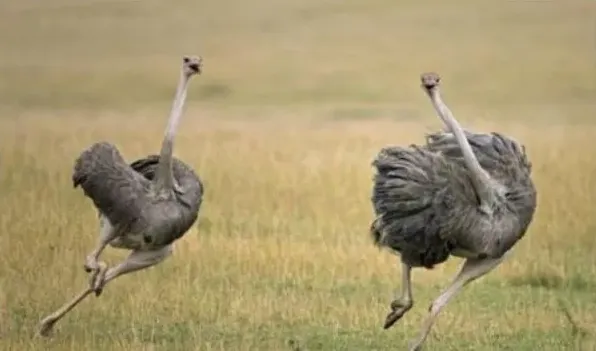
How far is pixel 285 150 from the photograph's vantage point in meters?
13.8

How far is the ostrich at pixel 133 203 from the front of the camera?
821cm

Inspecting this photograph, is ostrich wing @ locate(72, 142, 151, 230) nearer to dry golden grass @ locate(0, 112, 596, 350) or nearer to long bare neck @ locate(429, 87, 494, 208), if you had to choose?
dry golden grass @ locate(0, 112, 596, 350)

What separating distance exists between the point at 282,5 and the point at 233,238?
393cm

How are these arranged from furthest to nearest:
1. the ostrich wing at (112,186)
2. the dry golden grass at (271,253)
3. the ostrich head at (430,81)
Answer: the dry golden grass at (271,253) < the ostrich wing at (112,186) < the ostrich head at (430,81)

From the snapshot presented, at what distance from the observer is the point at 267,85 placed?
1573 centimetres

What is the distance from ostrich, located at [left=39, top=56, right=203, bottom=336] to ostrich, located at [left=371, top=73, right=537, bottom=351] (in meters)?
0.88

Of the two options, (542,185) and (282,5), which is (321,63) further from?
(542,185)

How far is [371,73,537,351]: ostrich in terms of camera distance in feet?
26.2

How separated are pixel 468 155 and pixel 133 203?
1.45 m

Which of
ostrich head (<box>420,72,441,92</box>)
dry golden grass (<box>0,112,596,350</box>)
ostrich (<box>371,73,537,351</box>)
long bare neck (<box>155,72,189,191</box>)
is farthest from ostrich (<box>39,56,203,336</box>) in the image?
ostrich head (<box>420,72,441,92</box>)

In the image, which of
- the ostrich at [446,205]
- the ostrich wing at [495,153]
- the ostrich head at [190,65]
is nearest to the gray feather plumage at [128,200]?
the ostrich head at [190,65]

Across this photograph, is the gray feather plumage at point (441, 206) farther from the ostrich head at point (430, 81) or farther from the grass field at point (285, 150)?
the grass field at point (285, 150)

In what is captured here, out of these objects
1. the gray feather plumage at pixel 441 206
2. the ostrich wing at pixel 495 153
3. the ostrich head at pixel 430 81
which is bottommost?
the gray feather plumage at pixel 441 206

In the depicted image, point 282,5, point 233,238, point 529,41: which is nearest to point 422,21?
point 529,41
